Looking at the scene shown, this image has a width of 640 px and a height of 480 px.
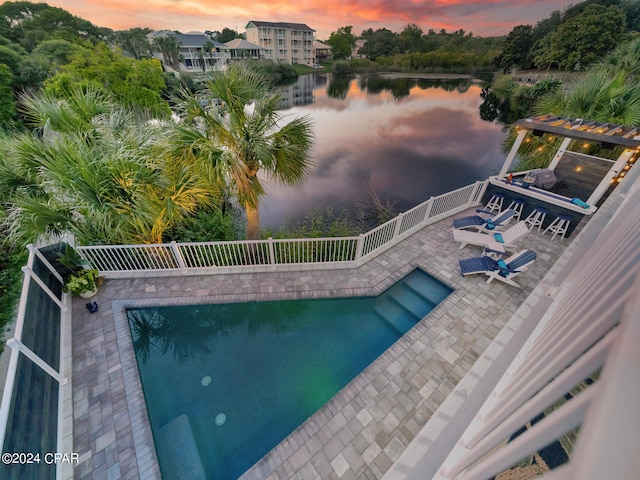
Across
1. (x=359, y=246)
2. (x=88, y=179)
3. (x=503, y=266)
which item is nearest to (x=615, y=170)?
(x=503, y=266)

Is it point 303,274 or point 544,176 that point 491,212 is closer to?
point 544,176

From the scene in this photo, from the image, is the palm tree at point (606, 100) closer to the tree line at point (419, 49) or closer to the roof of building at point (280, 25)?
the tree line at point (419, 49)

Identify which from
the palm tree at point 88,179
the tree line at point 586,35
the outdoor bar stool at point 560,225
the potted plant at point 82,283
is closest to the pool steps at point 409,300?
the outdoor bar stool at point 560,225

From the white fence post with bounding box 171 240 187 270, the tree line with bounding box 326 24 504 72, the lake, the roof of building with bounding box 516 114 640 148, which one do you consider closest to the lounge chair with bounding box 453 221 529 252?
the roof of building with bounding box 516 114 640 148

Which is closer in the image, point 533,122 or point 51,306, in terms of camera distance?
point 51,306

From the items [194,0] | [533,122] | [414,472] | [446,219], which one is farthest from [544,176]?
[194,0]

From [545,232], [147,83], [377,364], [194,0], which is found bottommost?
[377,364]
